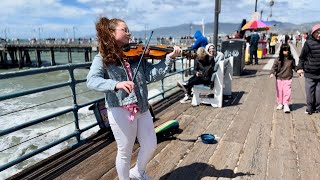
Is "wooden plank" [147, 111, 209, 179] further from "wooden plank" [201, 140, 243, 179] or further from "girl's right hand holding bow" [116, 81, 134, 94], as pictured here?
"girl's right hand holding bow" [116, 81, 134, 94]

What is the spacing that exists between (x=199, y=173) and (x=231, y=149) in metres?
0.87

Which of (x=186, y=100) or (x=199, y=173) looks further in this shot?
(x=186, y=100)

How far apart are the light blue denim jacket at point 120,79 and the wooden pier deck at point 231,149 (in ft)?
3.80

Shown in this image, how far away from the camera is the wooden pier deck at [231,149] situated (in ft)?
10.5

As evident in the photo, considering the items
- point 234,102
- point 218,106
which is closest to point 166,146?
point 218,106

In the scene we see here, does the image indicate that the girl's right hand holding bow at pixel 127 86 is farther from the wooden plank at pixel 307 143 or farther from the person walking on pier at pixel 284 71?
the person walking on pier at pixel 284 71

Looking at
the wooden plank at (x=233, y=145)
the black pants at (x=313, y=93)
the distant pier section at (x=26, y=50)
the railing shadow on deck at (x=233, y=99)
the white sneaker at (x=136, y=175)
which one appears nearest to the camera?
the white sneaker at (x=136, y=175)

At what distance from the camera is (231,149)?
3.84 m

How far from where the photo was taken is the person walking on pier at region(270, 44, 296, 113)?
5.50 meters

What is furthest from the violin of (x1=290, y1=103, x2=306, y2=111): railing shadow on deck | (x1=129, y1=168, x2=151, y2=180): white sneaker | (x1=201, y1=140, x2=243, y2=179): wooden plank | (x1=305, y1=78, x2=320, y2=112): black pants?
(x1=290, y1=103, x2=306, y2=111): railing shadow on deck

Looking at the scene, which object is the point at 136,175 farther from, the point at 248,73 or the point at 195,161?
the point at 248,73

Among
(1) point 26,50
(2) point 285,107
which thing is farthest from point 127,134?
(1) point 26,50

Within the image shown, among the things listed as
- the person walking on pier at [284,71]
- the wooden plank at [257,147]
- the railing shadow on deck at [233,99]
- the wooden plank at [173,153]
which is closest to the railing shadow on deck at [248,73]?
the railing shadow on deck at [233,99]

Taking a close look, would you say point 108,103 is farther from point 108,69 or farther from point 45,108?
point 45,108
